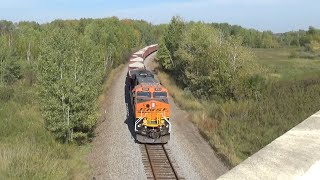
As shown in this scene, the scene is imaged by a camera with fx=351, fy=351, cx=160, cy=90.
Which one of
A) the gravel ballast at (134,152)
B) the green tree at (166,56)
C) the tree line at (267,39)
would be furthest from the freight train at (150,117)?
the tree line at (267,39)

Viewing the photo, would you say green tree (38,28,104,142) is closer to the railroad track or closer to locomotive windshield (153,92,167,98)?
locomotive windshield (153,92,167,98)

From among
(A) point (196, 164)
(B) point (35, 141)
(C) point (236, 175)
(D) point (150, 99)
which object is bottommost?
(A) point (196, 164)

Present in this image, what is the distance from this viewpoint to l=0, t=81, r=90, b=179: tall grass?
1407 centimetres

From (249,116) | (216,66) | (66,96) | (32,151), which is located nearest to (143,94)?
(66,96)

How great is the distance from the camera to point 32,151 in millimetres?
17328

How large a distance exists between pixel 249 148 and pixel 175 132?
5.77m

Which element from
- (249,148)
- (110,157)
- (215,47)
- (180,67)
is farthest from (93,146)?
(180,67)

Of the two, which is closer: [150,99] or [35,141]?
[35,141]

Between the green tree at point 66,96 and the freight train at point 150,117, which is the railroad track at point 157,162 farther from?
the green tree at point 66,96

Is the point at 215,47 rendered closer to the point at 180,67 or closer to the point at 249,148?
the point at 180,67

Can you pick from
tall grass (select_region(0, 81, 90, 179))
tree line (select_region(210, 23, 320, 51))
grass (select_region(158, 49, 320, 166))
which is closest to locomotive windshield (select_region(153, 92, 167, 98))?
grass (select_region(158, 49, 320, 166))

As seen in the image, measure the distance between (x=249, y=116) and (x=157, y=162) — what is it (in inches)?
514

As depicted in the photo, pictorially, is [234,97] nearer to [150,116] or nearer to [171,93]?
[171,93]

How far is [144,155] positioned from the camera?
21.2m
